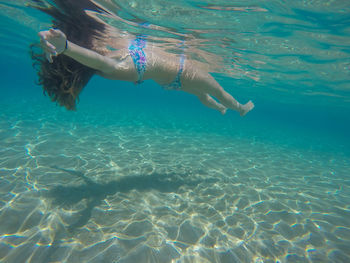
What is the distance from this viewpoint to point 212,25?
8.52 m

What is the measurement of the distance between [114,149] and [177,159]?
3.09 m

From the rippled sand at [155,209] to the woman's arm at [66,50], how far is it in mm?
3376

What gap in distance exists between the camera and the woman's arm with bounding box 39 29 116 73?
264 centimetres

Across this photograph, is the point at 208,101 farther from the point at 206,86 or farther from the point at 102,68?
the point at 102,68

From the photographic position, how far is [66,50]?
290 cm

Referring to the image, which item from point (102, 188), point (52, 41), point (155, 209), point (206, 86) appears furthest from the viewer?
point (102, 188)

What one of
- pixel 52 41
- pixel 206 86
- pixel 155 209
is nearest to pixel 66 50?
pixel 52 41

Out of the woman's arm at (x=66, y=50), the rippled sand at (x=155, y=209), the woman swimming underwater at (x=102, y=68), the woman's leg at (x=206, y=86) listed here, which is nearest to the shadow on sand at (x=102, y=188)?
the rippled sand at (x=155, y=209)

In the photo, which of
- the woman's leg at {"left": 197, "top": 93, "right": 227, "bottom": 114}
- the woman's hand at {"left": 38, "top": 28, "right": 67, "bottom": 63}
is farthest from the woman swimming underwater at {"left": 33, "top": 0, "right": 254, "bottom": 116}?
the woman's leg at {"left": 197, "top": 93, "right": 227, "bottom": 114}

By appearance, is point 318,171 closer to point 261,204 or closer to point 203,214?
point 261,204

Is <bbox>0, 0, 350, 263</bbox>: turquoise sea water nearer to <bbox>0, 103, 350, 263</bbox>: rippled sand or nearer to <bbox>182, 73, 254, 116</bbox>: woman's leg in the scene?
<bbox>0, 103, 350, 263</bbox>: rippled sand

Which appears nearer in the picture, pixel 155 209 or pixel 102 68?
pixel 102 68

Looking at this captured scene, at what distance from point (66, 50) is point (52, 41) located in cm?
23

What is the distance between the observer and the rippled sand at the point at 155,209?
12.0ft
